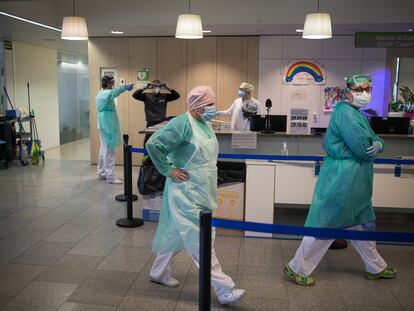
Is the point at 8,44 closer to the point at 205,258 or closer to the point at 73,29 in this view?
the point at 73,29

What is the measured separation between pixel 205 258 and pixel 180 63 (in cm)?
638

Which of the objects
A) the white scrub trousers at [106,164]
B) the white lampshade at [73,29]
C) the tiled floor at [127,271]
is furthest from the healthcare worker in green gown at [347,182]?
the white scrub trousers at [106,164]

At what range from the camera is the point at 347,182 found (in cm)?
330

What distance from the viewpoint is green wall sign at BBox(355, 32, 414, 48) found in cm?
619

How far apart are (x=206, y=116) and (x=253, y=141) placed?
195cm

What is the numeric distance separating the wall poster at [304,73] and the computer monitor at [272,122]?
3175 millimetres

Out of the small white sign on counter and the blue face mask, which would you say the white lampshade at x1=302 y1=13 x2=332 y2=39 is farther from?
the blue face mask

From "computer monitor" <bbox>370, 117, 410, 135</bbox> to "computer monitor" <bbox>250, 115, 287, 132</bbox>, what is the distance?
39.5 inches

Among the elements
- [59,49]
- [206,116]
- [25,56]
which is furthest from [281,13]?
[59,49]

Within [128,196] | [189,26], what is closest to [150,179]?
[128,196]

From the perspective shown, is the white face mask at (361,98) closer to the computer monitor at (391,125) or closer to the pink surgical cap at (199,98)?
the pink surgical cap at (199,98)

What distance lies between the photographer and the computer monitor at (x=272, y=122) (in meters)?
5.23

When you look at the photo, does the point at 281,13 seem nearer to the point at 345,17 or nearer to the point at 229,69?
the point at 345,17

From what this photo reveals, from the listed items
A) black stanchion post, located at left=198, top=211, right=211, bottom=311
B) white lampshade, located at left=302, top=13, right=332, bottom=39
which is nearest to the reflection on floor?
white lampshade, located at left=302, top=13, right=332, bottom=39
